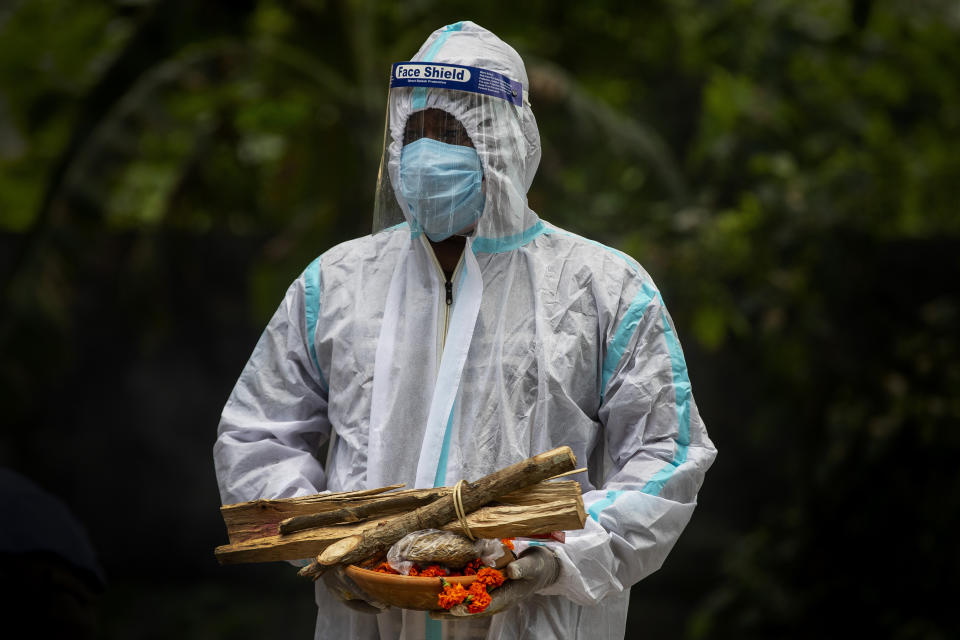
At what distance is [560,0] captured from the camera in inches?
250

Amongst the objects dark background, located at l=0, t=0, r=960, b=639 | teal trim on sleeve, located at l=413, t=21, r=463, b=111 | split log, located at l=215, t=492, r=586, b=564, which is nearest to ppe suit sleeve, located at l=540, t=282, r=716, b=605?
split log, located at l=215, t=492, r=586, b=564

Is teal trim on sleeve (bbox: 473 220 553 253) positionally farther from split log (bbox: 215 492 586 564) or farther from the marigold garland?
the marigold garland

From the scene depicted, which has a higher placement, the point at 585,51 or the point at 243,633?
the point at 585,51

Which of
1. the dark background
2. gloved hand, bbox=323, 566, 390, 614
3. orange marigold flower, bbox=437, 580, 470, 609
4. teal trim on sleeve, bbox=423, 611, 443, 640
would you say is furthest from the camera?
the dark background

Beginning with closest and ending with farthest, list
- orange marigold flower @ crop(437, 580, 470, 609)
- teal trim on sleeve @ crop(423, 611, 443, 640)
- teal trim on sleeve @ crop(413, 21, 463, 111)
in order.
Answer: orange marigold flower @ crop(437, 580, 470, 609), teal trim on sleeve @ crop(423, 611, 443, 640), teal trim on sleeve @ crop(413, 21, 463, 111)

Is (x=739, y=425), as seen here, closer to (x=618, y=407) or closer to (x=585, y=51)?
(x=585, y=51)

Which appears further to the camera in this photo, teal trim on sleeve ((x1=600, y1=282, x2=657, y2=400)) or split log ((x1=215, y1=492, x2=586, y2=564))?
teal trim on sleeve ((x1=600, y1=282, x2=657, y2=400))

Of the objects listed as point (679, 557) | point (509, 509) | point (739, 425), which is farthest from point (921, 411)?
point (509, 509)

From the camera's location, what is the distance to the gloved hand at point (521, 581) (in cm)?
182

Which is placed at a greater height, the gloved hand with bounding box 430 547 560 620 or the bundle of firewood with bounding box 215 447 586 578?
the bundle of firewood with bounding box 215 447 586 578

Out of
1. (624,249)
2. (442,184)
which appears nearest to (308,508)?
(442,184)

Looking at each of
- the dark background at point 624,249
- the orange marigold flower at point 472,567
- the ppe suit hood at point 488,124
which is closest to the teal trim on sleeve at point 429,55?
the ppe suit hood at point 488,124

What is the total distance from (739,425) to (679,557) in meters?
0.77

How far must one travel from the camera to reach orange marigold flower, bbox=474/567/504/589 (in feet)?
6.01
